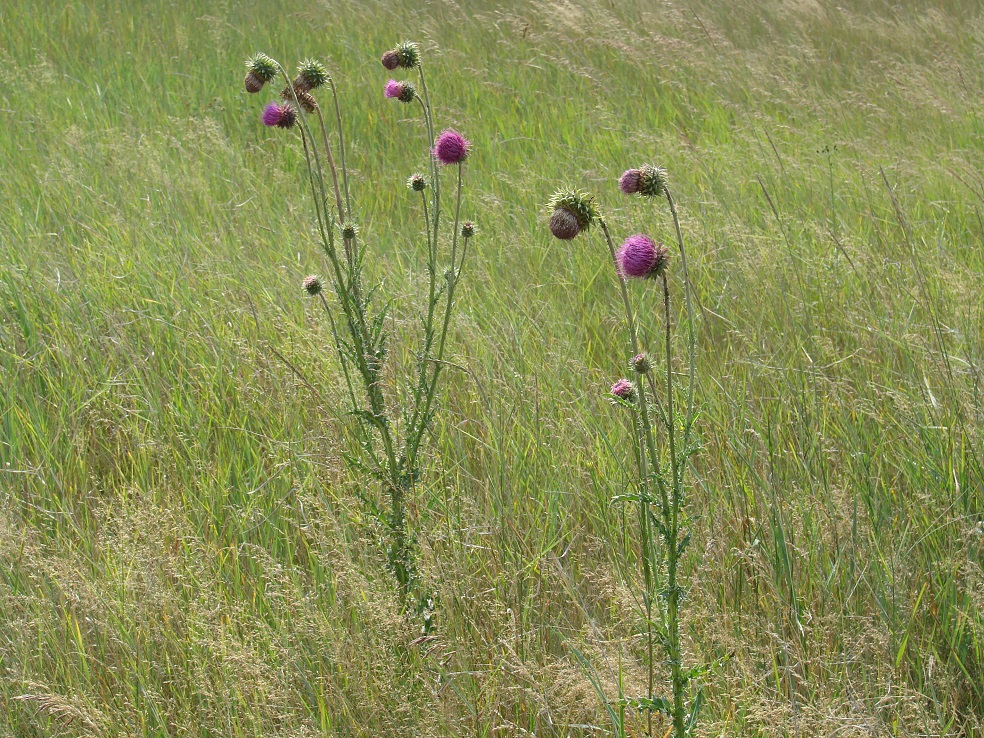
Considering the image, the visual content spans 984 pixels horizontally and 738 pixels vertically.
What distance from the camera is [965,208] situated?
3.58m

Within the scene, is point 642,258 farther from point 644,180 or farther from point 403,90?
point 403,90

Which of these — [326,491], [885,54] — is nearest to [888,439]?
[326,491]

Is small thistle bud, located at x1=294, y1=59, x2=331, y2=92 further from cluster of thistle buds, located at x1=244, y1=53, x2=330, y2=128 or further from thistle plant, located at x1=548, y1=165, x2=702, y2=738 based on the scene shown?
thistle plant, located at x1=548, y1=165, x2=702, y2=738

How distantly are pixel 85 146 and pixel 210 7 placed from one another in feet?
9.46

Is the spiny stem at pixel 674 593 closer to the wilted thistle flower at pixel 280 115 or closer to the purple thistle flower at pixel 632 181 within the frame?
the purple thistle flower at pixel 632 181

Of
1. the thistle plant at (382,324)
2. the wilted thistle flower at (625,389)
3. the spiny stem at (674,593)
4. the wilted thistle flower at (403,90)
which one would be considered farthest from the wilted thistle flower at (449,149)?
the spiny stem at (674,593)

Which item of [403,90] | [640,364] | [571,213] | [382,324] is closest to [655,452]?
[640,364]

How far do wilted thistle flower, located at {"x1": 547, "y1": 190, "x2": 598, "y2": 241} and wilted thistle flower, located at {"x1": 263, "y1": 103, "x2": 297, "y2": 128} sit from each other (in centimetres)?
85

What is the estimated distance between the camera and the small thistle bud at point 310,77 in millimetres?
2068

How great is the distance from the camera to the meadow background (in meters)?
1.67

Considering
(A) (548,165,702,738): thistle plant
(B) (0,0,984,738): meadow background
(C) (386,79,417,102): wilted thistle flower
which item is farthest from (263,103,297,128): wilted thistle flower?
(A) (548,165,702,738): thistle plant

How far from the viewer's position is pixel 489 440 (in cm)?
232

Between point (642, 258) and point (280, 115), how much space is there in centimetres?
106

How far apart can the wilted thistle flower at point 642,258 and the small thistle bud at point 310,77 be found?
3.16 ft
